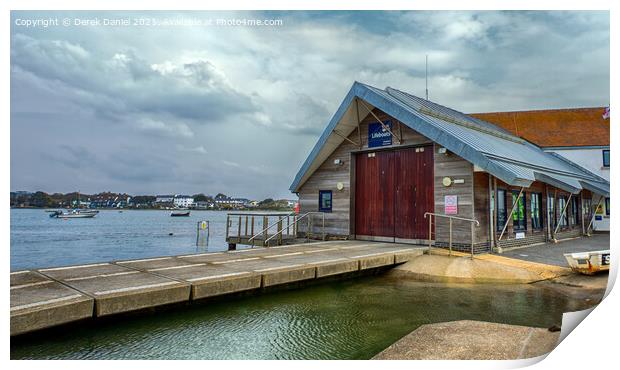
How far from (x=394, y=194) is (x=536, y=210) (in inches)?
199

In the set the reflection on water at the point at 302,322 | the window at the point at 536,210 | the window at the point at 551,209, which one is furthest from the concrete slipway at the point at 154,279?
the window at the point at 551,209

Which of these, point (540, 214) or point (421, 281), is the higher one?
point (540, 214)

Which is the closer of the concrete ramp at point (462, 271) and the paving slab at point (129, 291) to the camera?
the paving slab at point (129, 291)

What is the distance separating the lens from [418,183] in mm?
11484

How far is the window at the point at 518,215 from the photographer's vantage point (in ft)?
38.5

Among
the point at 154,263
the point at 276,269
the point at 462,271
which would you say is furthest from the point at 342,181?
the point at 154,263

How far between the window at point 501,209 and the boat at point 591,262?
3096 millimetres

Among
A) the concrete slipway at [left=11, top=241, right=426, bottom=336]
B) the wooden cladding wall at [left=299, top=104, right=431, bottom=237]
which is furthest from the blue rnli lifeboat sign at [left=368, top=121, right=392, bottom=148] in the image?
the concrete slipway at [left=11, top=241, right=426, bottom=336]

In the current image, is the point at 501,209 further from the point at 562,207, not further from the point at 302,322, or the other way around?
the point at 302,322

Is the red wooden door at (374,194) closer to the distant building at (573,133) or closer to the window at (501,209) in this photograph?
the window at (501,209)

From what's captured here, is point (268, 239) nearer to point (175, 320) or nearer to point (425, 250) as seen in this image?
point (425, 250)
